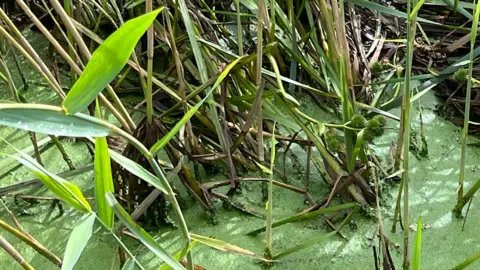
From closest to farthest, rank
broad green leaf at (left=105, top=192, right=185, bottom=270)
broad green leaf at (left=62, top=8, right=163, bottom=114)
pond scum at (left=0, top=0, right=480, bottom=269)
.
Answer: broad green leaf at (left=62, top=8, right=163, bottom=114) → broad green leaf at (left=105, top=192, right=185, bottom=270) → pond scum at (left=0, top=0, right=480, bottom=269)

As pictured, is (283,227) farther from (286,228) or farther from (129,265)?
(129,265)

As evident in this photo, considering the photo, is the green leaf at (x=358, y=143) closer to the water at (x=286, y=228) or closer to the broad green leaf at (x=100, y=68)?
the water at (x=286, y=228)

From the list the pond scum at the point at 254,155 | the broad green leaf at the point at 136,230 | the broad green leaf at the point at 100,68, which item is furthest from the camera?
the pond scum at the point at 254,155

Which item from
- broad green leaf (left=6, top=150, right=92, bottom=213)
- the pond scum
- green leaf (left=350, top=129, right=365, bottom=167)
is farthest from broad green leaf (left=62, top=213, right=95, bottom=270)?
green leaf (left=350, top=129, right=365, bottom=167)

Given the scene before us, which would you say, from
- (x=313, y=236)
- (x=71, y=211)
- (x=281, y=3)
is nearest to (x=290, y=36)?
(x=281, y=3)

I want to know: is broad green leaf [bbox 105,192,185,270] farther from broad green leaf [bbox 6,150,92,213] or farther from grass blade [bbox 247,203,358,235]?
grass blade [bbox 247,203,358,235]

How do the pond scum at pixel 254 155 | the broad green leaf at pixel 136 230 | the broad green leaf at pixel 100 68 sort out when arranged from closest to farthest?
the broad green leaf at pixel 100 68
the broad green leaf at pixel 136 230
the pond scum at pixel 254 155

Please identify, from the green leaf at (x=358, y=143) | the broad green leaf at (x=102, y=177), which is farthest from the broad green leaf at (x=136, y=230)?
the green leaf at (x=358, y=143)

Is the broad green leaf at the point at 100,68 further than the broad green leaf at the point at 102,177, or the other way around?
the broad green leaf at the point at 102,177
